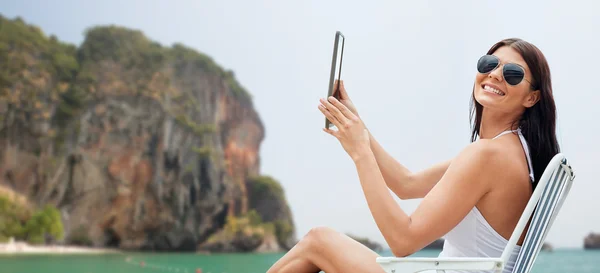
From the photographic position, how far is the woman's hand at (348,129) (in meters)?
1.47

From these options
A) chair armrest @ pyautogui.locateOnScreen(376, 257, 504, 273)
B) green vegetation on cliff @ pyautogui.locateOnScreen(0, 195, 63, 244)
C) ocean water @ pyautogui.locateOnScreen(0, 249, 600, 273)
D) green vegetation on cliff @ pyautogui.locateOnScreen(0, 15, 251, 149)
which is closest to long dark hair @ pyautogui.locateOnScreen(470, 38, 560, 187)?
chair armrest @ pyautogui.locateOnScreen(376, 257, 504, 273)

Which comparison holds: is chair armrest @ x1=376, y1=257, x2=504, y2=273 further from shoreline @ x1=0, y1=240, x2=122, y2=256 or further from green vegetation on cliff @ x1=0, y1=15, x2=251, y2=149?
green vegetation on cliff @ x1=0, y1=15, x2=251, y2=149

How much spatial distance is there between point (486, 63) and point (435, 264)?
0.53 m

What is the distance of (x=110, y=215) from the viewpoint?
35750 millimetres

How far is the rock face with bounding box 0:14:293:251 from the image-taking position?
3522 centimetres

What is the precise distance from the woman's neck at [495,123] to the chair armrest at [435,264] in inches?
14.9

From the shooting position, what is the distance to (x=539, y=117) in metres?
1.56

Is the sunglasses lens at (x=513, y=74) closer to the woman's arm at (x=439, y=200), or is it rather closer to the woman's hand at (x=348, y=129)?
the woman's arm at (x=439, y=200)

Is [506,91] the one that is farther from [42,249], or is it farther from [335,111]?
[42,249]

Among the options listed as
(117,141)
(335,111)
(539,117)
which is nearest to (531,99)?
(539,117)

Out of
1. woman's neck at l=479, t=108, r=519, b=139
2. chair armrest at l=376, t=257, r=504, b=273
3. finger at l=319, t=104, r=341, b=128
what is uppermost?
finger at l=319, t=104, r=341, b=128

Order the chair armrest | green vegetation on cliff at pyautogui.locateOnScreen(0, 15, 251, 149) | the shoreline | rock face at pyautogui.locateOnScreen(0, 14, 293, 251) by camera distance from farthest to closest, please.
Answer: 1. green vegetation on cliff at pyautogui.locateOnScreen(0, 15, 251, 149)
2. rock face at pyautogui.locateOnScreen(0, 14, 293, 251)
3. the shoreline
4. the chair armrest

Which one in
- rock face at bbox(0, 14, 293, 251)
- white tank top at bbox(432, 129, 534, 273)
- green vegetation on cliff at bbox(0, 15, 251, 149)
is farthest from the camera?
green vegetation on cliff at bbox(0, 15, 251, 149)

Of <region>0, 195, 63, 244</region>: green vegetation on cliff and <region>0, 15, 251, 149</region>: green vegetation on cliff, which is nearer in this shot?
<region>0, 195, 63, 244</region>: green vegetation on cliff
